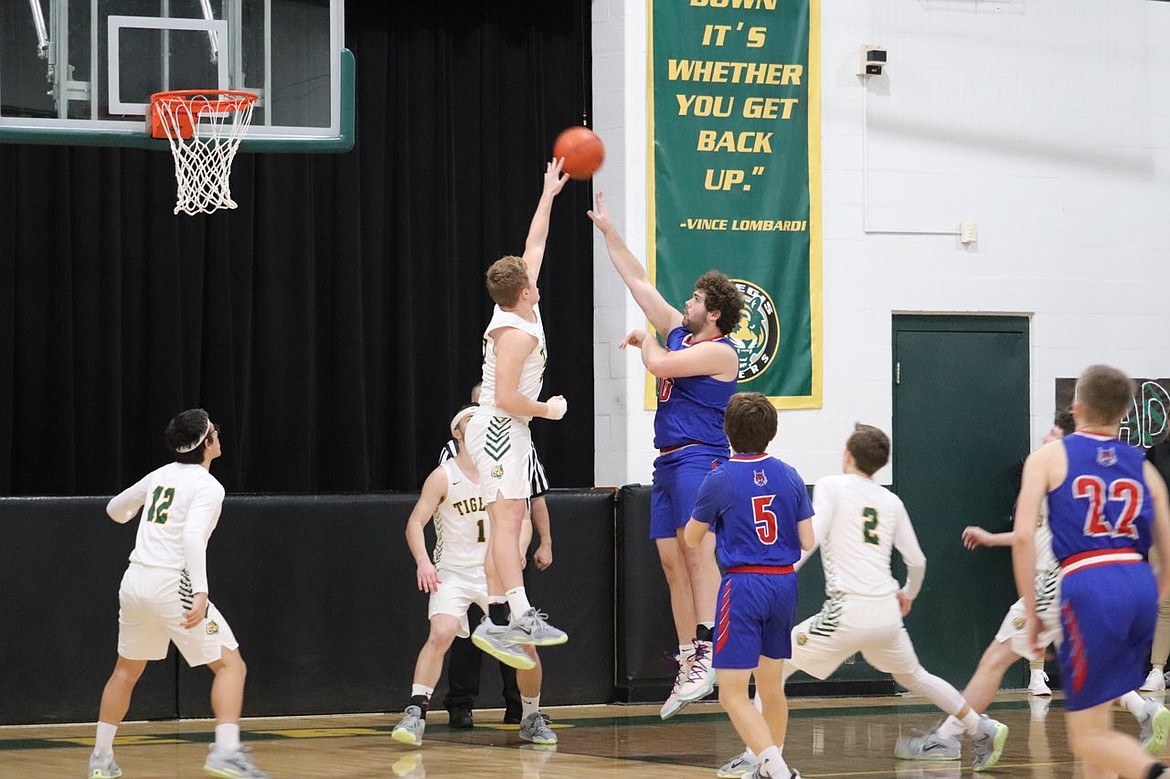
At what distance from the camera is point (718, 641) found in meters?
7.45

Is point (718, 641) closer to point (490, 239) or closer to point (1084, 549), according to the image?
point (1084, 549)

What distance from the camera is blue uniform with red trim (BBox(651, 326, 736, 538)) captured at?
9047 millimetres

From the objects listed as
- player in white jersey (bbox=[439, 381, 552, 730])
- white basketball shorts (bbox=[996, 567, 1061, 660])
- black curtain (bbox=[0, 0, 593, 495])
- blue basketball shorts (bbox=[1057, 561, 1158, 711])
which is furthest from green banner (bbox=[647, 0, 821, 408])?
blue basketball shorts (bbox=[1057, 561, 1158, 711])

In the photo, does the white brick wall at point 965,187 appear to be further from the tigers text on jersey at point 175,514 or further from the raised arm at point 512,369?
the tigers text on jersey at point 175,514

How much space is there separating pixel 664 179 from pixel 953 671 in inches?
179

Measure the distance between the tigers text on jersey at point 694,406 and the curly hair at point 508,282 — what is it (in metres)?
0.98

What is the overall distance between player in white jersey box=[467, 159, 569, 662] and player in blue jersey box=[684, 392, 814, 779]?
1.19 m

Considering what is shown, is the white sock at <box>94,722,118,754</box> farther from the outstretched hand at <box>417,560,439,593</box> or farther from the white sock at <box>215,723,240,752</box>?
the outstretched hand at <box>417,560,439,593</box>

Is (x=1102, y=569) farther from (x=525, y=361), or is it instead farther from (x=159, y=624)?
(x=159, y=624)

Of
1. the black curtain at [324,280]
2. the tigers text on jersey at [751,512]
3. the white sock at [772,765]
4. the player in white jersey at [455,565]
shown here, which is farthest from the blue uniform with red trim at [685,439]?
the black curtain at [324,280]

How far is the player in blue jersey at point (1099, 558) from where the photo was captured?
242 inches

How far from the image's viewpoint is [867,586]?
863cm

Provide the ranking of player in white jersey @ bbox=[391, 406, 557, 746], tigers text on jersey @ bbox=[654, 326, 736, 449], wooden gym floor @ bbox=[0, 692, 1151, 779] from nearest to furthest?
wooden gym floor @ bbox=[0, 692, 1151, 779], tigers text on jersey @ bbox=[654, 326, 736, 449], player in white jersey @ bbox=[391, 406, 557, 746]

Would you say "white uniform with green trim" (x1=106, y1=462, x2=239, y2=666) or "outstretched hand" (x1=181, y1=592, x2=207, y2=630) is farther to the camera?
"white uniform with green trim" (x1=106, y1=462, x2=239, y2=666)
